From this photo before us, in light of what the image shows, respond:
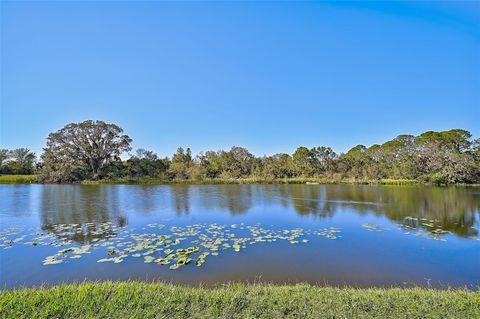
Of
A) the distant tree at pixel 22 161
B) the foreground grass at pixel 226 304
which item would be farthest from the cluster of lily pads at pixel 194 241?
the distant tree at pixel 22 161

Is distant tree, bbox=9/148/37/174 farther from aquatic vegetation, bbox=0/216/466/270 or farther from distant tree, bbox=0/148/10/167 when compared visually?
aquatic vegetation, bbox=0/216/466/270

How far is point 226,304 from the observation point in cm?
318

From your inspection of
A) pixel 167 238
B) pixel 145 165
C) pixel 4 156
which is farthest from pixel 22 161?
pixel 167 238

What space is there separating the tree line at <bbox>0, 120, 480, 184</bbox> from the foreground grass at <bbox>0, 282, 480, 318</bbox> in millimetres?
36658

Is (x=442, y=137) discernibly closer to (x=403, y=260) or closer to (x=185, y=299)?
(x=403, y=260)

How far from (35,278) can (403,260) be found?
24.9 feet

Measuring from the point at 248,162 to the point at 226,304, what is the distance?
43746 mm

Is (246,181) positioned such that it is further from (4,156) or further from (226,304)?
(4,156)

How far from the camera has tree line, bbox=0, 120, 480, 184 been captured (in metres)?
34.5

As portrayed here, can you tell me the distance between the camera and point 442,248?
274 inches

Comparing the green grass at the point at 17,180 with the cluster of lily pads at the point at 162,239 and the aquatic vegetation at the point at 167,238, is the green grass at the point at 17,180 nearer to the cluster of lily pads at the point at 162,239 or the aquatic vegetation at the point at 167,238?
the aquatic vegetation at the point at 167,238

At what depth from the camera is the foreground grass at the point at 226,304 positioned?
292 cm

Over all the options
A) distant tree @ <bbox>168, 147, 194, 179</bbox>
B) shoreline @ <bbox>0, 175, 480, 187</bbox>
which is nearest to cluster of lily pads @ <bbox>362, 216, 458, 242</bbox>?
shoreline @ <bbox>0, 175, 480, 187</bbox>

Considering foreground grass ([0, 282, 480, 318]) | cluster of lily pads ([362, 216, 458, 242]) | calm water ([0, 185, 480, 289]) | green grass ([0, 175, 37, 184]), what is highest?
green grass ([0, 175, 37, 184])
